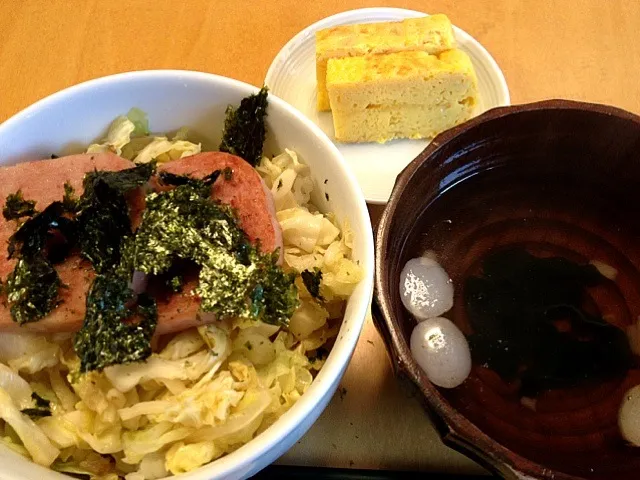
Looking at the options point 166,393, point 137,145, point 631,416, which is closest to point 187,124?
point 137,145

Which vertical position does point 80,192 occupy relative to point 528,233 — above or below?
above

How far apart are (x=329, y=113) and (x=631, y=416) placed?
0.84m

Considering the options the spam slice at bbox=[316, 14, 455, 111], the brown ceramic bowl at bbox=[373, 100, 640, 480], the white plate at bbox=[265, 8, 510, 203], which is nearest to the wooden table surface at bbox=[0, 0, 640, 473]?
the white plate at bbox=[265, 8, 510, 203]

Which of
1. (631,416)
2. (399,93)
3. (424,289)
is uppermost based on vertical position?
(399,93)

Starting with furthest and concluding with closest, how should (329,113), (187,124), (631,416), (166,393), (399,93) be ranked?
(329,113)
(399,93)
(187,124)
(631,416)
(166,393)

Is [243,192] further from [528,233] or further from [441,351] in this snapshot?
[528,233]

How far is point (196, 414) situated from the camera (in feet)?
2.24

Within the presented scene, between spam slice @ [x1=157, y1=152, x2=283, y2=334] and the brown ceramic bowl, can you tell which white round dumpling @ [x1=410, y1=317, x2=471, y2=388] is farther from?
spam slice @ [x1=157, y1=152, x2=283, y2=334]

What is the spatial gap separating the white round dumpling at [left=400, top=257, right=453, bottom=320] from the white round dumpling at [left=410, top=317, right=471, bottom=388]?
18 mm

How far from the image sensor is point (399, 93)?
122cm

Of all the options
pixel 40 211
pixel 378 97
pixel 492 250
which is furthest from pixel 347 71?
pixel 40 211

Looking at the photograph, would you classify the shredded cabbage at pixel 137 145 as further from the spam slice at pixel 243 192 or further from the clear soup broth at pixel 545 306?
the clear soup broth at pixel 545 306

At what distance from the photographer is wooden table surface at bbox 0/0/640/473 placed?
1.35m

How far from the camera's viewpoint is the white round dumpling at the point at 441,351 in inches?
33.7
